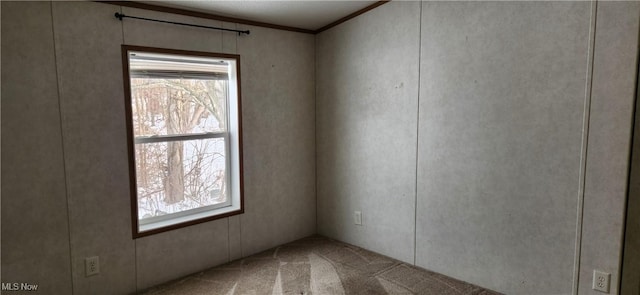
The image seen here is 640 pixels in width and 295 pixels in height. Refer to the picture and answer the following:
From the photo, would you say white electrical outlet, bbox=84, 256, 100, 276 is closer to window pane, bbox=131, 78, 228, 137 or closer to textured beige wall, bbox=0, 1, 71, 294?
textured beige wall, bbox=0, 1, 71, 294

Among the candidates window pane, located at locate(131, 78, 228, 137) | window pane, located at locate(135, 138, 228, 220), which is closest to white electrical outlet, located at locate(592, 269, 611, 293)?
window pane, located at locate(135, 138, 228, 220)

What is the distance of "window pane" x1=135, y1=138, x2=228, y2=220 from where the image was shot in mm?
2857

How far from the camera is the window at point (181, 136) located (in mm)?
2756

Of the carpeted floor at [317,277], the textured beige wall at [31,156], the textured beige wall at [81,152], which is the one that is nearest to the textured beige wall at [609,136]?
the carpeted floor at [317,277]

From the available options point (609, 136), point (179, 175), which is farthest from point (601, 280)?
point (179, 175)

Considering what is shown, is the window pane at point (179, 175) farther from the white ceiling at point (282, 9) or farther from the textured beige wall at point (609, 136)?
→ the textured beige wall at point (609, 136)

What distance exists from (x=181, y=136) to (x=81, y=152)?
736 millimetres

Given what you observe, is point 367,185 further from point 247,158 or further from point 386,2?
point 386,2

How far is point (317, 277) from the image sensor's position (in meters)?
2.86

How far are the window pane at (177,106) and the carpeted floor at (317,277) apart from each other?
1257 mm

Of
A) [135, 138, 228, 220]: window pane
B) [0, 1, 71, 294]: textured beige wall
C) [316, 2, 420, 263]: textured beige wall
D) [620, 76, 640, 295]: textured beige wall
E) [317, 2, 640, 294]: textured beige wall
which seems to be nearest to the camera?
[620, 76, 640, 295]: textured beige wall

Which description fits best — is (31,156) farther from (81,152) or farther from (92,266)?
(92,266)

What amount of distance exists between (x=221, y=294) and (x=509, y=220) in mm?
2164

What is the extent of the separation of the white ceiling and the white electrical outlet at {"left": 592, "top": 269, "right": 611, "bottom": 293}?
8.43ft
